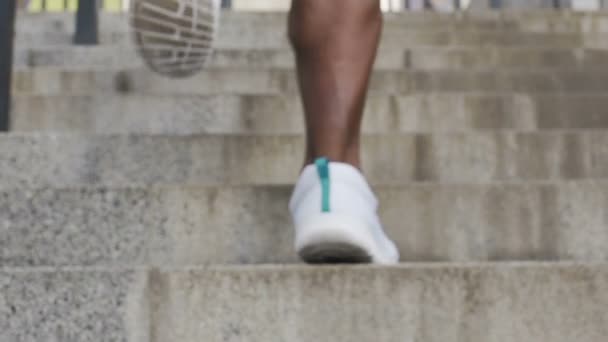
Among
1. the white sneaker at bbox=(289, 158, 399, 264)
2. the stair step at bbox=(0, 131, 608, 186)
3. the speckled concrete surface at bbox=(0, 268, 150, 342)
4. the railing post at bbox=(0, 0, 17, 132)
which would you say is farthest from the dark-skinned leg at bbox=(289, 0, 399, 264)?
the railing post at bbox=(0, 0, 17, 132)

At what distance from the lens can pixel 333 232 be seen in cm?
101

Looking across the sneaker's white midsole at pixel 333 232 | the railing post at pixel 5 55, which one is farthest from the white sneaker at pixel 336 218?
the railing post at pixel 5 55

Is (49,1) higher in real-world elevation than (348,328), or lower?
higher

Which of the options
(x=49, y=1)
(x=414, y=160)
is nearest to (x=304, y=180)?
(x=414, y=160)

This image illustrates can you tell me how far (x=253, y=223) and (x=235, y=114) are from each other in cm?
73

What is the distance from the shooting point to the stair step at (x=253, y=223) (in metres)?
1.27

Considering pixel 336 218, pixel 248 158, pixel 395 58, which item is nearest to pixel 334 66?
pixel 336 218

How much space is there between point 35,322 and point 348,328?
0.33m

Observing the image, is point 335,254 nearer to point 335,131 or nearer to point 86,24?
point 335,131

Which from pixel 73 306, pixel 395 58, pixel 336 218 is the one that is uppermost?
pixel 395 58

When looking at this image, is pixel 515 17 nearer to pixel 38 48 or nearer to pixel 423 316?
pixel 38 48

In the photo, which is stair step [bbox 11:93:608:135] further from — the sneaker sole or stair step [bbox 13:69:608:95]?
the sneaker sole

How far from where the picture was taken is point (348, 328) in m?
1.01

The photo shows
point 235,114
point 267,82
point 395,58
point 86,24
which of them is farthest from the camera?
point 86,24
